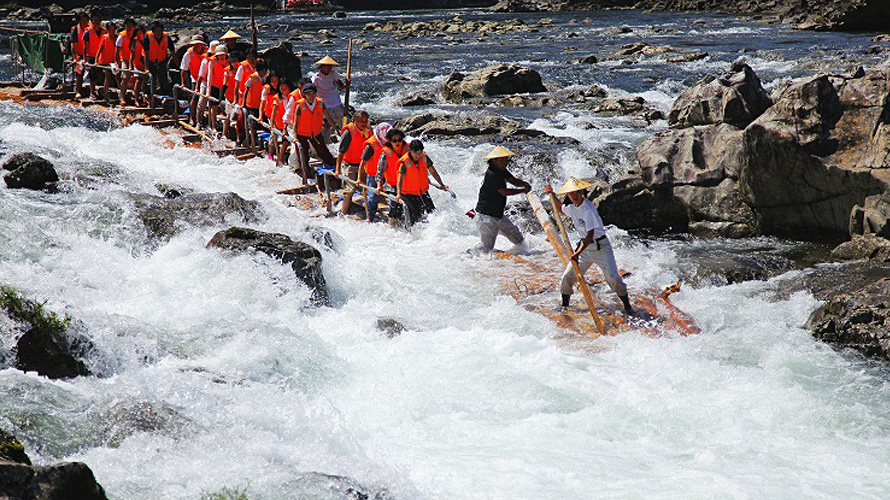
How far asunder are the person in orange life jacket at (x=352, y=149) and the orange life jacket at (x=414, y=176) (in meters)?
1.51

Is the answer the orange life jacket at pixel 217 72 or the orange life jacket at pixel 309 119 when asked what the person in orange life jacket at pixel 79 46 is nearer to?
the orange life jacket at pixel 217 72

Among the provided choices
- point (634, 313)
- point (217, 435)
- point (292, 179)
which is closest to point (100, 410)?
point (217, 435)

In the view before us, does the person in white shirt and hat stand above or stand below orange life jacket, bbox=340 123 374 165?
above

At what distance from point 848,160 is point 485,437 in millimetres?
8149

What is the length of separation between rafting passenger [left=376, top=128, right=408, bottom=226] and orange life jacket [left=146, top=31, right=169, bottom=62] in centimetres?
885

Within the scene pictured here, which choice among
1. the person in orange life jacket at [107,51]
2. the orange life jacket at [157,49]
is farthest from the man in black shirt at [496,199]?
the person in orange life jacket at [107,51]

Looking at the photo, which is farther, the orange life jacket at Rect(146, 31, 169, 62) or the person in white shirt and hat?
the orange life jacket at Rect(146, 31, 169, 62)

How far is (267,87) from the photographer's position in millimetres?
17125

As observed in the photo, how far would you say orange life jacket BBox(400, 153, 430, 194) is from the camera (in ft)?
44.8

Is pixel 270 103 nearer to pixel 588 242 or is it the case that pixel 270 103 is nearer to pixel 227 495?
pixel 588 242

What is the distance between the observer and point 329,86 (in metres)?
17.8

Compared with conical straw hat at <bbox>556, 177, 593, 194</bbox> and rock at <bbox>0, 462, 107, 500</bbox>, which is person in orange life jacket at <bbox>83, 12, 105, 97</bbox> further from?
rock at <bbox>0, 462, 107, 500</bbox>

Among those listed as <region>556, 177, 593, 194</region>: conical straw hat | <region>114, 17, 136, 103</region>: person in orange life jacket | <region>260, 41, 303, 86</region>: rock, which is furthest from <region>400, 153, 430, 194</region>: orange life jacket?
<region>260, 41, 303, 86</region>: rock

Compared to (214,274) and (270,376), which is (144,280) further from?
(270,376)
